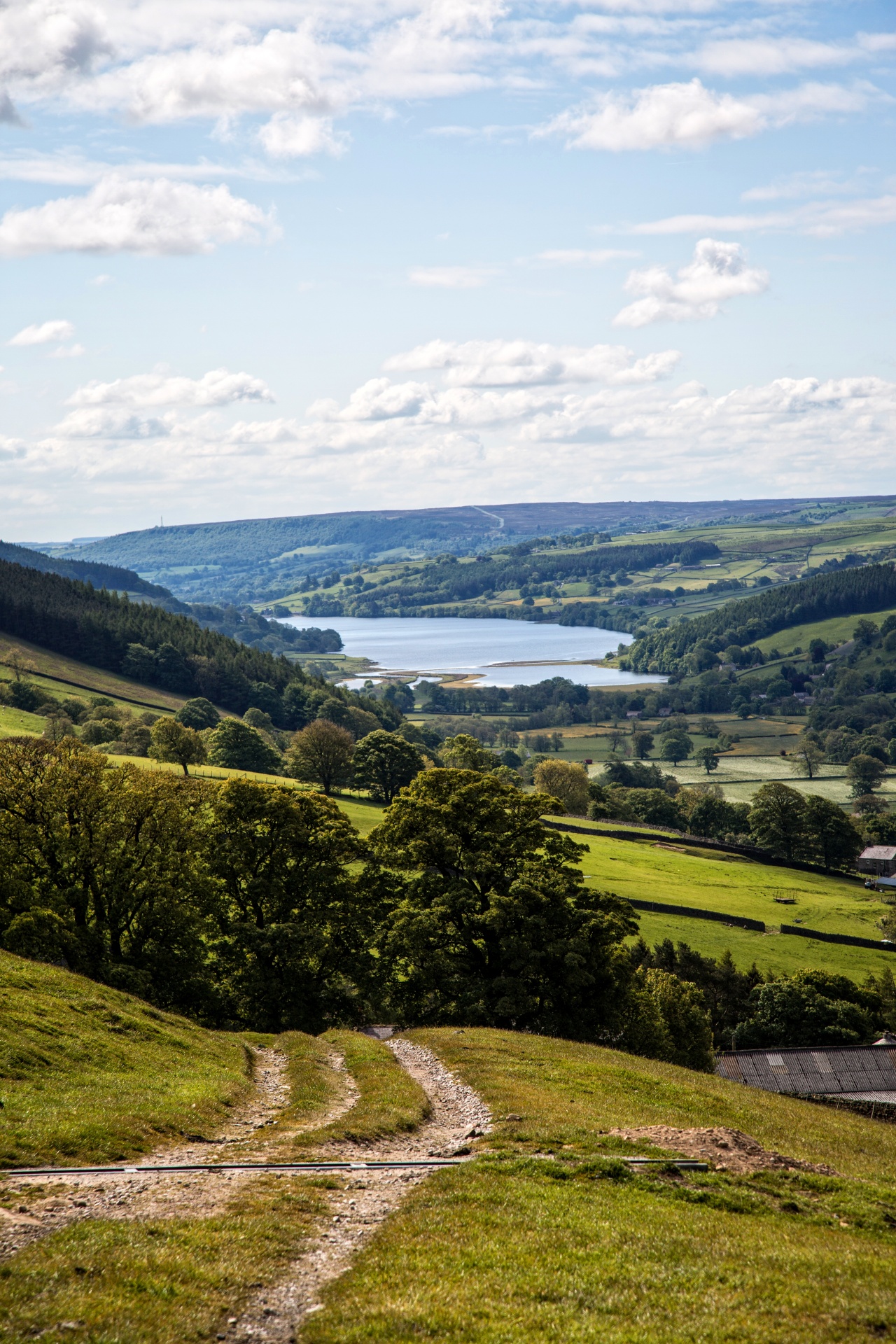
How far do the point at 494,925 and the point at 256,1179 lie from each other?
82.8ft

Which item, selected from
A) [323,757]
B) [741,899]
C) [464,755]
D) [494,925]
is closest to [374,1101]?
[494,925]

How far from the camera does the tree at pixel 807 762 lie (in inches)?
7530

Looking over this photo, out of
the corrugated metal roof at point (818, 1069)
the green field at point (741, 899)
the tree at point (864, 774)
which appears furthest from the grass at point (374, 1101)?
the tree at point (864, 774)

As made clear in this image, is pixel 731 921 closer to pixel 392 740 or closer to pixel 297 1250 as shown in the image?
pixel 392 740

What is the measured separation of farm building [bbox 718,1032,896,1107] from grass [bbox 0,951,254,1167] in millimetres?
33574

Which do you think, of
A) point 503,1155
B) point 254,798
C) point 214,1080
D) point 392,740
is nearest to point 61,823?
point 254,798

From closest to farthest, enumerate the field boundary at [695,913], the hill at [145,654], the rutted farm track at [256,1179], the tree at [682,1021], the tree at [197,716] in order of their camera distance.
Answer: the rutted farm track at [256,1179] → the tree at [682,1021] → the field boundary at [695,913] → the tree at [197,716] → the hill at [145,654]

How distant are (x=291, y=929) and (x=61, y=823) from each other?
1146 centimetres

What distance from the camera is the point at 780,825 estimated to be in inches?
4488

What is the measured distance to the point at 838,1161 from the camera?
77.2 feet

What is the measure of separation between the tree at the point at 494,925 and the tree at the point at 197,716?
344ft

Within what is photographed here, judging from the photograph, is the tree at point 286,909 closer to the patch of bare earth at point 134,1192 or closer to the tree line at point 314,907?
the tree line at point 314,907

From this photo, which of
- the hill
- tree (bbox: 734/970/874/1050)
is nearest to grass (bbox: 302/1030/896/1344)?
tree (bbox: 734/970/874/1050)

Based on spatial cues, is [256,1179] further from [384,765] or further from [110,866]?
[384,765]
